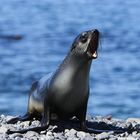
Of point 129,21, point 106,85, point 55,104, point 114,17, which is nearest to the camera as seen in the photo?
point 55,104

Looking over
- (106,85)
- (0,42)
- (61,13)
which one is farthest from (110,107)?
(61,13)

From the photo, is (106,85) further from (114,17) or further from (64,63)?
(114,17)

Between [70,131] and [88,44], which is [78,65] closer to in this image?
[88,44]

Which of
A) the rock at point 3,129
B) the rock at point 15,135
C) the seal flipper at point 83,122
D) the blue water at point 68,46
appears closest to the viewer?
the rock at point 15,135

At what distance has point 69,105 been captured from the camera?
803 centimetres

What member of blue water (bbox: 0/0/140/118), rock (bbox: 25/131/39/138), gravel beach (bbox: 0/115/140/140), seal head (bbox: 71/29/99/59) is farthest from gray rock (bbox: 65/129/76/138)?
blue water (bbox: 0/0/140/118)

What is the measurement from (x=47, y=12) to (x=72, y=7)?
1.24 metres

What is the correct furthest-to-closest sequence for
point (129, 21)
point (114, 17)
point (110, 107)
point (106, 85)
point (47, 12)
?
point (47, 12) < point (114, 17) < point (129, 21) < point (106, 85) < point (110, 107)

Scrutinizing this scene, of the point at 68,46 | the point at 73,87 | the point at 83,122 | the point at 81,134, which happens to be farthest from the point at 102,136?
the point at 68,46

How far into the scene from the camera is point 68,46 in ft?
76.4

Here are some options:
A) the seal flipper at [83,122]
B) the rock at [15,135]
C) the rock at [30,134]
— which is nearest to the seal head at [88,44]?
the seal flipper at [83,122]

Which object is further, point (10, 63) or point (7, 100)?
point (10, 63)

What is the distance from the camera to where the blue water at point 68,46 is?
16.0m

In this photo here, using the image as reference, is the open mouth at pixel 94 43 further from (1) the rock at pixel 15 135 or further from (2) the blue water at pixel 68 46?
(2) the blue water at pixel 68 46
